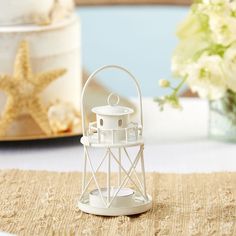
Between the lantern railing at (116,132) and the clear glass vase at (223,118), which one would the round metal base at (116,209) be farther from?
the clear glass vase at (223,118)

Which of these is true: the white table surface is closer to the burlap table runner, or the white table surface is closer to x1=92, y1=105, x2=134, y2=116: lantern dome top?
the burlap table runner

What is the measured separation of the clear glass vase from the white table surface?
17 mm

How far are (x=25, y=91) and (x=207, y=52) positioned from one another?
1.09 ft

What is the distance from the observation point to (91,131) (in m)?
1.13

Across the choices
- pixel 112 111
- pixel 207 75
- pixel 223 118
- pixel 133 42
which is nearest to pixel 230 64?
pixel 207 75

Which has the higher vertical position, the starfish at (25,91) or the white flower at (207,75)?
the white flower at (207,75)

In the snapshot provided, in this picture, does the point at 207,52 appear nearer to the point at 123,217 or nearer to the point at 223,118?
the point at 223,118

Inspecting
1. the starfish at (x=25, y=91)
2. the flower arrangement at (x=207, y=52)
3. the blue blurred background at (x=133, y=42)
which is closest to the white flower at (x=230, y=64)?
the flower arrangement at (x=207, y=52)

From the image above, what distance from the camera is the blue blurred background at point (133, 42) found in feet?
9.93

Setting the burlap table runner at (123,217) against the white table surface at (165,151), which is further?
the white table surface at (165,151)

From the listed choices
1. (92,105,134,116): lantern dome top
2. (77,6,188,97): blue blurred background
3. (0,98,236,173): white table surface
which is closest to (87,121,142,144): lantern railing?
(92,105,134,116): lantern dome top

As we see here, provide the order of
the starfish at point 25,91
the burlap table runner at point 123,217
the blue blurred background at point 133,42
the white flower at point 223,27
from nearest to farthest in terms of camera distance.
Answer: the burlap table runner at point 123,217 → the white flower at point 223,27 → the starfish at point 25,91 → the blue blurred background at point 133,42

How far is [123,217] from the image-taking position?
1085 millimetres

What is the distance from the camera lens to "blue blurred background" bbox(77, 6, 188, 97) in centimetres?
303
